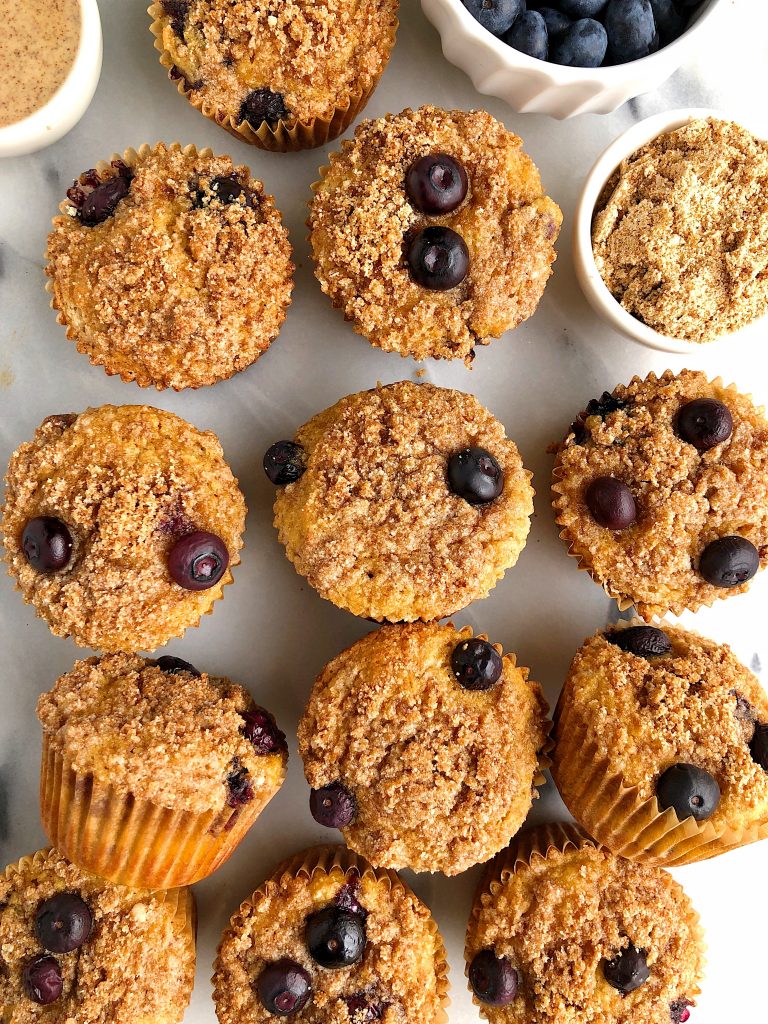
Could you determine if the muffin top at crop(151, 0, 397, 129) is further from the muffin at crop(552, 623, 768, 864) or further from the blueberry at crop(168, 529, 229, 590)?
the muffin at crop(552, 623, 768, 864)

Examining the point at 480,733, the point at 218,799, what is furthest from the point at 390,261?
the point at 218,799

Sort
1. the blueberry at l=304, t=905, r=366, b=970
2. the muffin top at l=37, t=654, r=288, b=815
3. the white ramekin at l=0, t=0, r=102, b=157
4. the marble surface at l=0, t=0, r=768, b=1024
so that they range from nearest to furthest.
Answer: the muffin top at l=37, t=654, r=288, b=815 < the blueberry at l=304, t=905, r=366, b=970 < the white ramekin at l=0, t=0, r=102, b=157 < the marble surface at l=0, t=0, r=768, b=1024

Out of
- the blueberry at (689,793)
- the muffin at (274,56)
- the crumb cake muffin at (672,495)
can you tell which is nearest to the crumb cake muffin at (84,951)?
the blueberry at (689,793)

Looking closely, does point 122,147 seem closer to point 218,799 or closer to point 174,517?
point 174,517

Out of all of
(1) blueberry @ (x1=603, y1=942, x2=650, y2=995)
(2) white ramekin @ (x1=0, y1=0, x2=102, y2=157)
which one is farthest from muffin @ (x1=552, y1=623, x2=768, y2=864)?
(2) white ramekin @ (x1=0, y1=0, x2=102, y2=157)

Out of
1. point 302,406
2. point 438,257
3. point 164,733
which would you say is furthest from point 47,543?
point 438,257

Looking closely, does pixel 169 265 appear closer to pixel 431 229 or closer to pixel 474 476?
pixel 431 229
